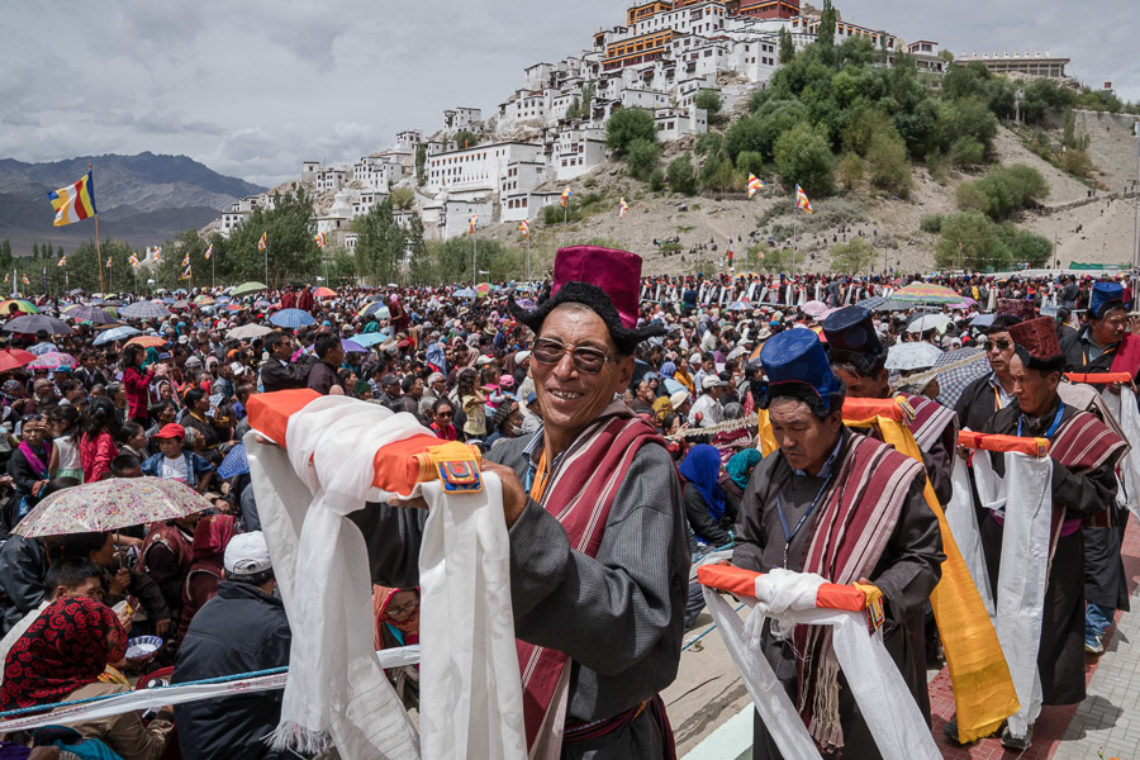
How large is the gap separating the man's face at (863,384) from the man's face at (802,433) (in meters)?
1.02

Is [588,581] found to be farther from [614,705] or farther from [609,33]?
[609,33]

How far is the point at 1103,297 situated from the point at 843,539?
20.3ft

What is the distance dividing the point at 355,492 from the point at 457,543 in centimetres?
19

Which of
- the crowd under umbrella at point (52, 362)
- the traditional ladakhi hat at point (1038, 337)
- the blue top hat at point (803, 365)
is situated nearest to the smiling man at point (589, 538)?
the blue top hat at point (803, 365)

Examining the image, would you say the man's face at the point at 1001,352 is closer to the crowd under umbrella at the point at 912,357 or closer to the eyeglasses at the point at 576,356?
the eyeglasses at the point at 576,356

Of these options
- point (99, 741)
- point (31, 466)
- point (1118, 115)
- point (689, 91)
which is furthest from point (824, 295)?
point (1118, 115)

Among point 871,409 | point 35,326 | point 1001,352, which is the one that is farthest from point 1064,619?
point 35,326

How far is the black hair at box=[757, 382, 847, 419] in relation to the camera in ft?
9.01

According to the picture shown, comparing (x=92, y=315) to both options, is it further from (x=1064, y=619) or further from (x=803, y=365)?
(x=1064, y=619)

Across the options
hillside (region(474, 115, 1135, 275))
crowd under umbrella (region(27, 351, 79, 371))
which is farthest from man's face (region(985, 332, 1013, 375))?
hillside (region(474, 115, 1135, 275))

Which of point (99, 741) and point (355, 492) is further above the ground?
point (355, 492)

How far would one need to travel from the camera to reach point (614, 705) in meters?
1.62

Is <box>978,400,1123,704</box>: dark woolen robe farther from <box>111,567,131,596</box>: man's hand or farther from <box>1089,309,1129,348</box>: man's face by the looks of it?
<box>111,567,131,596</box>: man's hand

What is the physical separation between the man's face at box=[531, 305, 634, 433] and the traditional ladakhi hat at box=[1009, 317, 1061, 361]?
298 centimetres
